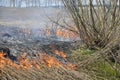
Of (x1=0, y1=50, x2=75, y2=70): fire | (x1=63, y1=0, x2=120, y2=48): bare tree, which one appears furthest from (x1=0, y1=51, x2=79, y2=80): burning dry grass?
(x1=63, y1=0, x2=120, y2=48): bare tree

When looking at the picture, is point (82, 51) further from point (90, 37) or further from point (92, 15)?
point (92, 15)

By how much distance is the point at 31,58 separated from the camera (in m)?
9.38

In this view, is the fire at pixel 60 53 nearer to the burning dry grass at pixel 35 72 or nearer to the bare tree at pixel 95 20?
the bare tree at pixel 95 20

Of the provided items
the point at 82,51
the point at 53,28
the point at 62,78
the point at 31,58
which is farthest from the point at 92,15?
the point at 53,28

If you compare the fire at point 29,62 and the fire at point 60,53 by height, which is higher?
the fire at point 29,62

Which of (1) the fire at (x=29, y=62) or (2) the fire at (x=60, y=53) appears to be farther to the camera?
(2) the fire at (x=60, y=53)

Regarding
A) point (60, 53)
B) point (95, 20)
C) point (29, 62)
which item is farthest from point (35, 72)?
point (95, 20)

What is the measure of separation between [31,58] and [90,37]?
2.66m

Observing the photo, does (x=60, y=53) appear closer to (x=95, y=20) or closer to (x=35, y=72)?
(x=95, y=20)

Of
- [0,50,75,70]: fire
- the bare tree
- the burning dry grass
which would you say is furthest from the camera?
the bare tree

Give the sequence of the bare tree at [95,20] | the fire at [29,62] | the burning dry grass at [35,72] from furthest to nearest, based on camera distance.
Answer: the bare tree at [95,20] → the fire at [29,62] → the burning dry grass at [35,72]

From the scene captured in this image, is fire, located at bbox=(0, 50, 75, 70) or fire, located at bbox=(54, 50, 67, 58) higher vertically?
fire, located at bbox=(0, 50, 75, 70)

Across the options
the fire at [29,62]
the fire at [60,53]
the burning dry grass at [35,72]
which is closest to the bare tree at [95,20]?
the fire at [60,53]

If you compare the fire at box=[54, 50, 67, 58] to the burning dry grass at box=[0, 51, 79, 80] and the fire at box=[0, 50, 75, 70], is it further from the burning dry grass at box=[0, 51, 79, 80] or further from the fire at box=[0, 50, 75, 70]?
the burning dry grass at box=[0, 51, 79, 80]
